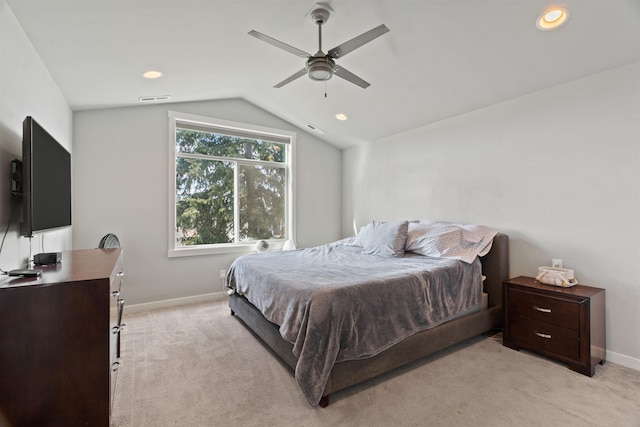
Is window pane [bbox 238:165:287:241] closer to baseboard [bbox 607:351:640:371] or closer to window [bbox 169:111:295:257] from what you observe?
window [bbox 169:111:295:257]

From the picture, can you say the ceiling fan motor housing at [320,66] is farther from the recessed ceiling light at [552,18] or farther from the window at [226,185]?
the window at [226,185]

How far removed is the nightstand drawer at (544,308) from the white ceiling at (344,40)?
1907 millimetres

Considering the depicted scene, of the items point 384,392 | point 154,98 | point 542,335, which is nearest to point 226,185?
point 154,98

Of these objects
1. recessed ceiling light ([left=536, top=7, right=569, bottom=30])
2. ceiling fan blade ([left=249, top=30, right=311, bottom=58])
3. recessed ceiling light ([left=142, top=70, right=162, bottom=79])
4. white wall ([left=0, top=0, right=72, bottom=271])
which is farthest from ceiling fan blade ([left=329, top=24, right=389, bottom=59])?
white wall ([left=0, top=0, right=72, bottom=271])

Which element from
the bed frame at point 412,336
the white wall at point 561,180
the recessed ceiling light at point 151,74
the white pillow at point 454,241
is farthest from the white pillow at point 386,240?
the recessed ceiling light at point 151,74

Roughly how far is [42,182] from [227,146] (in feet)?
8.84

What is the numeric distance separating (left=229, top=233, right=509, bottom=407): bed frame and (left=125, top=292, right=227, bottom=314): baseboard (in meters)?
0.78

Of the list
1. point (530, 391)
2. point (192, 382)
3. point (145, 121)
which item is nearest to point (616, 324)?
point (530, 391)

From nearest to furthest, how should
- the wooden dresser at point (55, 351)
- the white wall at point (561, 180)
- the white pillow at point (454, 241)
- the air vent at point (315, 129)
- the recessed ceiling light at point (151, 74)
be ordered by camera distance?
1. the wooden dresser at point (55, 351)
2. the white wall at point (561, 180)
3. the recessed ceiling light at point (151, 74)
4. the white pillow at point (454, 241)
5. the air vent at point (315, 129)

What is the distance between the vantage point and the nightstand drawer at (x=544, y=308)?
2279 millimetres

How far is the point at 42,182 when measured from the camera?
1785 mm

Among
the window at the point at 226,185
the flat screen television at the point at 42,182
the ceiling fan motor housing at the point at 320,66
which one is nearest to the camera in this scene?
the flat screen television at the point at 42,182

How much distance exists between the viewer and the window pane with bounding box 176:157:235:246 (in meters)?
4.00

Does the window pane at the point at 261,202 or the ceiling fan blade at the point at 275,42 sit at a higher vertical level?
the ceiling fan blade at the point at 275,42
